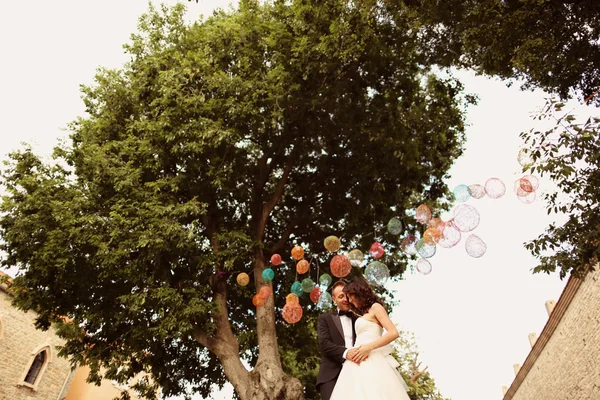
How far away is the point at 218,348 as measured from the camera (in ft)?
29.2

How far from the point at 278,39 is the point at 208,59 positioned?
6.53 ft

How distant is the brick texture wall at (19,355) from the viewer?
16.9 m

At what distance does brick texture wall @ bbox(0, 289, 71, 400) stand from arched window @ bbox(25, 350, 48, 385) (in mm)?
297

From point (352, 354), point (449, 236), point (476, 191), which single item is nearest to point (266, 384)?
point (449, 236)

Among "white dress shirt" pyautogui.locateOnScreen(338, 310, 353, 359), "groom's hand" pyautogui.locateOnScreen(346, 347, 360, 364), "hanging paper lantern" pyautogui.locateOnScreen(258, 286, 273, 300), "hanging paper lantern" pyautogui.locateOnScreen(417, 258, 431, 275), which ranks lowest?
"groom's hand" pyautogui.locateOnScreen(346, 347, 360, 364)

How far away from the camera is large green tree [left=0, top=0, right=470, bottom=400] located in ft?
28.6

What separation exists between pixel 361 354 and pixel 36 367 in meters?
21.7

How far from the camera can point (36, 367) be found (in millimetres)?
18844

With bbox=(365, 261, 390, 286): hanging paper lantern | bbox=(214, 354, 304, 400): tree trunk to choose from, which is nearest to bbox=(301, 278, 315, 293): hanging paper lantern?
bbox=(365, 261, 390, 286): hanging paper lantern

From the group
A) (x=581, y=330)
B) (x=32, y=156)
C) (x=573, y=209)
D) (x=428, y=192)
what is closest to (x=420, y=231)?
(x=428, y=192)

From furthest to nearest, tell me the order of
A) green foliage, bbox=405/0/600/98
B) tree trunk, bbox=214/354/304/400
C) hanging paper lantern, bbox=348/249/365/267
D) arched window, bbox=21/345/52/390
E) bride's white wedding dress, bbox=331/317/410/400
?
arched window, bbox=21/345/52/390, hanging paper lantern, bbox=348/249/365/267, tree trunk, bbox=214/354/304/400, green foliage, bbox=405/0/600/98, bride's white wedding dress, bbox=331/317/410/400

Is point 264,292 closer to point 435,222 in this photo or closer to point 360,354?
point 435,222

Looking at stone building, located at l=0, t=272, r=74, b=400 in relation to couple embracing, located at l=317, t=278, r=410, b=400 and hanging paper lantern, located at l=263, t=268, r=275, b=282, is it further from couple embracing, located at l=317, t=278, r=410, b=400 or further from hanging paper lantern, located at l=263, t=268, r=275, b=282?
couple embracing, located at l=317, t=278, r=410, b=400

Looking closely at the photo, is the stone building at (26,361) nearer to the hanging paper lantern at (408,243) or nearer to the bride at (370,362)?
the hanging paper lantern at (408,243)
